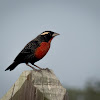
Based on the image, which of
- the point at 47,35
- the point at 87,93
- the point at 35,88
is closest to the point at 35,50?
the point at 47,35

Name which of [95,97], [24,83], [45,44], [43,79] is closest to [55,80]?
[43,79]

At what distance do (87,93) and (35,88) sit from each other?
64.3 ft

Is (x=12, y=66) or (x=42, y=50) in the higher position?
(x=42, y=50)

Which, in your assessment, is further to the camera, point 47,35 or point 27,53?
point 27,53

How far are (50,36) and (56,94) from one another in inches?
124

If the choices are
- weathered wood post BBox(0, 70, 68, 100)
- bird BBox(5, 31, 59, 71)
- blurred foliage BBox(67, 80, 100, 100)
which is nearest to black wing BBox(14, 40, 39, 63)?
bird BBox(5, 31, 59, 71)

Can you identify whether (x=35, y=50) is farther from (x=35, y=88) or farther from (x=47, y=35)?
(x=35, y=88)

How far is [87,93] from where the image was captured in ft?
73.2

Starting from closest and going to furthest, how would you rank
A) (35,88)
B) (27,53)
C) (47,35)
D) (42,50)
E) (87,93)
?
1. (35,88)
2. (42,50)
3. (47,35)
4. (27,53)
5. (87,93)

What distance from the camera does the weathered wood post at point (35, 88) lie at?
3201mm

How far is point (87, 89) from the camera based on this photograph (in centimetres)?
2261

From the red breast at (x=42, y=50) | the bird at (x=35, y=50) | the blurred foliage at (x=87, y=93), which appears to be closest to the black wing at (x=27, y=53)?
the bird at (x=35, y=50)

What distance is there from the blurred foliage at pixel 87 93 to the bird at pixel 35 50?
Answer: 15.4m

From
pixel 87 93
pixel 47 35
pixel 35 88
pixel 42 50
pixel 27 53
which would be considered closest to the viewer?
pixel 35 88
